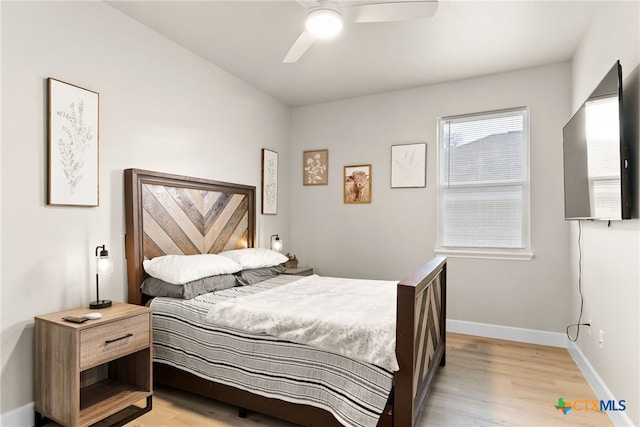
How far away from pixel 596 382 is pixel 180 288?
9.91 feet

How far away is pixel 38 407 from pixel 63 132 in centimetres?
166

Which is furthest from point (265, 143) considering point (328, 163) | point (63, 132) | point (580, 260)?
point (580, 260)

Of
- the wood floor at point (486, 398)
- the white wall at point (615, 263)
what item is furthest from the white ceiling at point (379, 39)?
the wood floor at point (486, 398)

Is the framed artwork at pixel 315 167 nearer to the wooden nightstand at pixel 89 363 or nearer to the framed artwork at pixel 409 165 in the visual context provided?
the framed artwork at pixel 409 165

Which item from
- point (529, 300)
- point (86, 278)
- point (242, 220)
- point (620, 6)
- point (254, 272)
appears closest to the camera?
point (620, 6)

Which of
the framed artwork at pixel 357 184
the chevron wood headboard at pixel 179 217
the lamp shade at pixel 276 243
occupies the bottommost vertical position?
the lamp shade at pixel 276 243

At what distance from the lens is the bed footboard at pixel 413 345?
1664mm

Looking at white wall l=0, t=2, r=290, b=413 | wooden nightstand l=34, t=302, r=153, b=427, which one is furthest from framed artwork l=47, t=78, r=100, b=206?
wooden nightstand l=34, t=302, r=153, b=427

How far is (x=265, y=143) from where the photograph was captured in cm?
426

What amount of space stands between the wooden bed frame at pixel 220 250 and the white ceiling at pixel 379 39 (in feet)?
3.93

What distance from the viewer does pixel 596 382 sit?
95.7 inches

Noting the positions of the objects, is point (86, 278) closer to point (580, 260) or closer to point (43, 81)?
point (43, 81)

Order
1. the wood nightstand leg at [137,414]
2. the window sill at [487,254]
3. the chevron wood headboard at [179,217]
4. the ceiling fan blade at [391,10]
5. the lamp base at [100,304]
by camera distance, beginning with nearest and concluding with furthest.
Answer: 1. the ceiling fan blade at [391,10]
2. the wood nightstand leg at [137,414]
3. the lamp base at [100,304]
4. the chevron wood headboard at [179,217]
5. the window sill at [487,254]

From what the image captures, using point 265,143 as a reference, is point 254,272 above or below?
below
